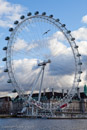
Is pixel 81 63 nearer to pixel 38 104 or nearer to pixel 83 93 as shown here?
pixel 38 104

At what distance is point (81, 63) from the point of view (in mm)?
62938

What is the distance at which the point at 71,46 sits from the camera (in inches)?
2387

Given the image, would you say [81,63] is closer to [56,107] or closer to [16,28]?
[56,107]

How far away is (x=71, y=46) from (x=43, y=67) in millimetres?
7498

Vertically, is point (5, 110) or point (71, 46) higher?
point (71, 46)

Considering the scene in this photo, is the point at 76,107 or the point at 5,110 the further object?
the point at 5,110

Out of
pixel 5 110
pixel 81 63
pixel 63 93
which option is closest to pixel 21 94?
pixel 81 63

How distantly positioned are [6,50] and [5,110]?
8952 cm

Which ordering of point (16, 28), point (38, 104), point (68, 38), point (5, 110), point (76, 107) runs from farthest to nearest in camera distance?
point (5, 110) < point (76, 107) < point (38, 104) < point (68, 38) < point (16, 28)

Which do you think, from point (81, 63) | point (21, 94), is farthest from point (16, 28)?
point (81, 63)

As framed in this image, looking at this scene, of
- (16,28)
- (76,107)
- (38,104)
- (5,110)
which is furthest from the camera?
(5,110)

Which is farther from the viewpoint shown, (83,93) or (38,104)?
(83,93)

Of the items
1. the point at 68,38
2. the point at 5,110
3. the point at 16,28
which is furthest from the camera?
the point at 5,110

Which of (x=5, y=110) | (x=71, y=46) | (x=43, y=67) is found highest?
(x=71, y=46)
